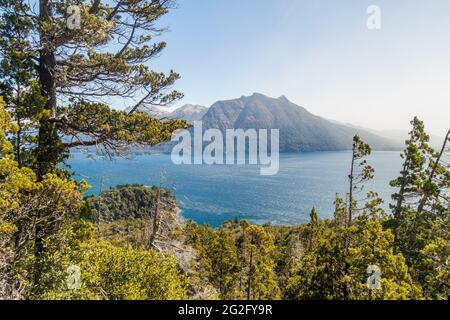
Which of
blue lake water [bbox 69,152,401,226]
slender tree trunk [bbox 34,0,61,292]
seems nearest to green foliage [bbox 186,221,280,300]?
slender tree trunk [bbox 34,0,61,292]

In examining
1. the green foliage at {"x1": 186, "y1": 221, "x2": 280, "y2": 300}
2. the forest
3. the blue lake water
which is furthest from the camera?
the blue lake water

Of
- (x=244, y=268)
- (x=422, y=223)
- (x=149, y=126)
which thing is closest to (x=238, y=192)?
(x=244, y=268)

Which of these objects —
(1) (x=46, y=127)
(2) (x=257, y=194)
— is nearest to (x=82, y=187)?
(1) (x=46, y=127)

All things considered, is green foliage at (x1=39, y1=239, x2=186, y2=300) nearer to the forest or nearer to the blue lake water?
the forest

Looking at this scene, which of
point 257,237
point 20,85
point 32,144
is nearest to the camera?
point 20,85

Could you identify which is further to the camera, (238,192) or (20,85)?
(238,192)

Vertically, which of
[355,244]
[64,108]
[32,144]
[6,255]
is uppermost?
[64,108]

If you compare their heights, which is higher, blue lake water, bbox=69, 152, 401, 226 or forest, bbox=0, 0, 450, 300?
forest, bbox=0, 0, 450, 300

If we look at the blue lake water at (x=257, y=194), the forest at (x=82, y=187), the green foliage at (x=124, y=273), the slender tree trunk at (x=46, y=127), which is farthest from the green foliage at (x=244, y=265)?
the blue lake water at (x=257, y=194)

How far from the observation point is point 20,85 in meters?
8.38

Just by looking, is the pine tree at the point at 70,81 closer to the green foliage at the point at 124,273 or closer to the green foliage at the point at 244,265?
the green foliage at the point at 124,273
